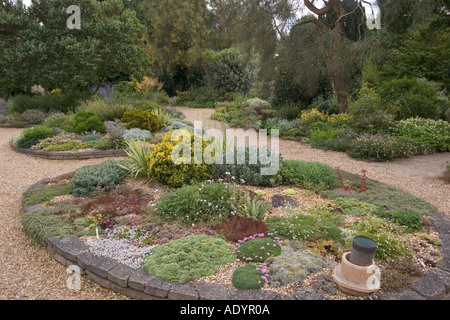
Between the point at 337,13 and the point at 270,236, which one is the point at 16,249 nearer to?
the point at 270,236

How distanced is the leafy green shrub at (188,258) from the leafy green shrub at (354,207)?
196 centimetres

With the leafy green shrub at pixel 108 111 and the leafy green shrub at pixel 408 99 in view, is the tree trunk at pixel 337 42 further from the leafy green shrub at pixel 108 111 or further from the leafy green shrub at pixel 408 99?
the leafy green shrub at pixel 108 111

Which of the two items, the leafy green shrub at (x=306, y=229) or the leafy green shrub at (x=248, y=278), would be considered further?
the leafy green shrub at (x=306, y=229)

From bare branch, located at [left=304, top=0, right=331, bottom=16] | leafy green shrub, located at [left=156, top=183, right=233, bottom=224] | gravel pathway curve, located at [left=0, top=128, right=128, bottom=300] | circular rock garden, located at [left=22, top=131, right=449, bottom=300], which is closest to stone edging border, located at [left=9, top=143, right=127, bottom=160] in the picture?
gravel pathway curve, located at [left=0, top=128, right=128, bottom=300]

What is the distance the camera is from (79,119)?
31.6ft

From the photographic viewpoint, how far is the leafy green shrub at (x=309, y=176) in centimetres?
561

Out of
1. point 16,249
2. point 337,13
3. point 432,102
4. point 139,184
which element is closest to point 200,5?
point 337,13

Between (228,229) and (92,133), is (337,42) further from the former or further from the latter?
(228,229)

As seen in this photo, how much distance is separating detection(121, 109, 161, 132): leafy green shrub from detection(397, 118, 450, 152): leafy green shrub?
676 centimetres

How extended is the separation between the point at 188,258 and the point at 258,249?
0.75m

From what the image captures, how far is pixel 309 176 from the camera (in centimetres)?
575

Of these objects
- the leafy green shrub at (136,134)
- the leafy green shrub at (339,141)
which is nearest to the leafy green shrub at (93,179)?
the leafy green shrub at (136,134)

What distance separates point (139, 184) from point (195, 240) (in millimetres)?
2334

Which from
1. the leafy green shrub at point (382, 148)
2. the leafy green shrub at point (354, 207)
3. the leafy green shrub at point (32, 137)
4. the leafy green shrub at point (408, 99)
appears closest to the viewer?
the leafy green shrub at point (354, 207)
